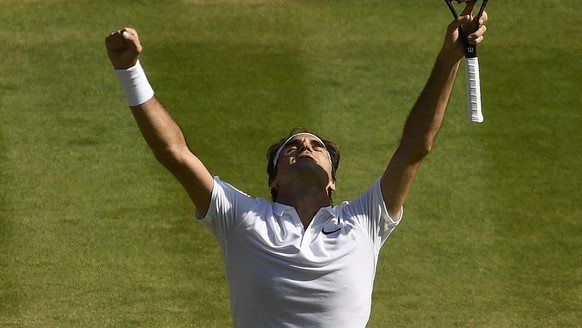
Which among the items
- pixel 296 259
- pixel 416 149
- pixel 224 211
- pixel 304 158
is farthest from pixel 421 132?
pixel 224 211

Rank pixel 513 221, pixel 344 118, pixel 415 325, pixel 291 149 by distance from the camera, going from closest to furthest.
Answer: pixel 291 149
pixel 415 325
pixel 513 221
pixel 344 118

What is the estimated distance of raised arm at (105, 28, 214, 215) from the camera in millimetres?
6434

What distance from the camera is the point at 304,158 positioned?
279 inches

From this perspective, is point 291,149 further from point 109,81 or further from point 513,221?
point 109,81

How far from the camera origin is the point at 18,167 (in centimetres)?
1097

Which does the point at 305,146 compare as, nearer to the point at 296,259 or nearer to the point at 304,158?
the point at 304,158

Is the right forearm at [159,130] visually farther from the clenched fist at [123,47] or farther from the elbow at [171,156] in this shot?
the clenched fist at [123,47]

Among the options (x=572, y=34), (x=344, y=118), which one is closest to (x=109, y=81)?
(x=344, y=118)

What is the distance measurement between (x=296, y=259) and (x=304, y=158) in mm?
766

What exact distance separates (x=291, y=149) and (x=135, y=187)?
385cm

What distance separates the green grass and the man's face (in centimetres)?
279

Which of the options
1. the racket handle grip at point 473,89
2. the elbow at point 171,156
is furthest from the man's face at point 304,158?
the racket handle grip at point 473,89

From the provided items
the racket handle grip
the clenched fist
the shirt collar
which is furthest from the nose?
the clenched fist

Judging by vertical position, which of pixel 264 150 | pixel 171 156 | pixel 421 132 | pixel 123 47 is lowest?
pixel 264 150
